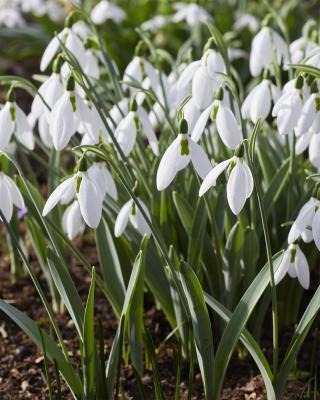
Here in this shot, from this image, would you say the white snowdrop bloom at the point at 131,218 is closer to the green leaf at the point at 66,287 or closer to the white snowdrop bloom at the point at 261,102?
the green leaf at the point at 66,287

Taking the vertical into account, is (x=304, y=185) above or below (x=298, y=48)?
below

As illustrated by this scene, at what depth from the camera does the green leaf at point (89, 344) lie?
6.13ft

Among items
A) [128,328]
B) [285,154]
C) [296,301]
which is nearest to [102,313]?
[128,328]

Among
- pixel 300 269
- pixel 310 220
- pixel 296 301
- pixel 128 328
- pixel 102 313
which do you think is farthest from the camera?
pixel 102 313

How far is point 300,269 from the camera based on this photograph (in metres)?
2.05

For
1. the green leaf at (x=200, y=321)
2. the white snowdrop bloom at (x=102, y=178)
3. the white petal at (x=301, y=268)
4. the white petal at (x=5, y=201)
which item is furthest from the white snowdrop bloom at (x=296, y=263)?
the white petal at (x=5, y=201)

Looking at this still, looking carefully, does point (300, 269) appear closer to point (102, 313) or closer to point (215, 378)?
point (215, 378)

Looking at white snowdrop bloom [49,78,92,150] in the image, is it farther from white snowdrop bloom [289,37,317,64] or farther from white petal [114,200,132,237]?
white snowdrop bloom [289,37,317,64]

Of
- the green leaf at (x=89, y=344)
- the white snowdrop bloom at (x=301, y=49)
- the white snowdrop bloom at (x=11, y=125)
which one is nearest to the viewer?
the green leaf at (x=89, y=344)

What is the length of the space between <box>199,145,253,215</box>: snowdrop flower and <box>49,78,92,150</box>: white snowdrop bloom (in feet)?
1.36

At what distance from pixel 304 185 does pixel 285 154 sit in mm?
162

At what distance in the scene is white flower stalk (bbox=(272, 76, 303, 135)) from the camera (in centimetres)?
194

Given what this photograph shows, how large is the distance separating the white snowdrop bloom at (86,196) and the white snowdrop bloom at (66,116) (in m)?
0.16

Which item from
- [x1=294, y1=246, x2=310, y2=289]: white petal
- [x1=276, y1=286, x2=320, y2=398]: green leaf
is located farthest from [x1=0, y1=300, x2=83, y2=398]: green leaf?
[x1=294, y1=246, x2=310, y2=289]: white petal
